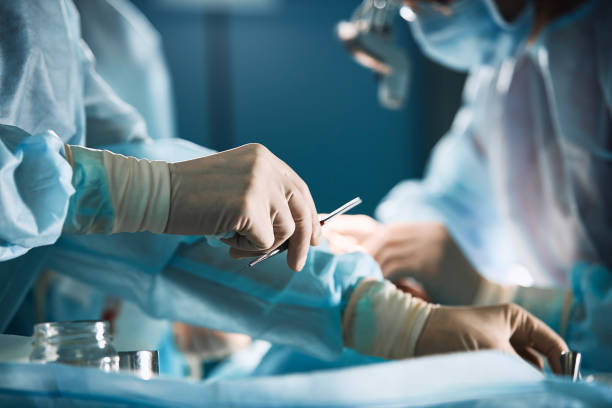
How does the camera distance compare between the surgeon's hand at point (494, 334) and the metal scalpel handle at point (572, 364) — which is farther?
the surgeon's hand at point (494, 334)

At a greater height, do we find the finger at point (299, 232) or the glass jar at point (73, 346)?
the finger at point (299, 232)

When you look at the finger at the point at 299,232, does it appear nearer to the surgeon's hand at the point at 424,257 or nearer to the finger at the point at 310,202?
the finger at the point at 310,202

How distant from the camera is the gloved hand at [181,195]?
0.70 meters

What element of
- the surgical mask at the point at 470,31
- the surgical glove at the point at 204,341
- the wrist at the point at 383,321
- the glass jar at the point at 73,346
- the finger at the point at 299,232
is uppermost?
the surgical mask at the point at 470,31

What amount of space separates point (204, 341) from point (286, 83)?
1.58 metres

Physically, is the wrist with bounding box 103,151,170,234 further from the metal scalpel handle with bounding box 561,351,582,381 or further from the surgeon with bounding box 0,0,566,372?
the metal scalpel handle with bounding box 561,351,582,381

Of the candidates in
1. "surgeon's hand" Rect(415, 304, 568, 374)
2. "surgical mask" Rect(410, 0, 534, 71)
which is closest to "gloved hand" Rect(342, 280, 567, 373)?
"surgeon's hand" Rect(415, 304, 568, 374)

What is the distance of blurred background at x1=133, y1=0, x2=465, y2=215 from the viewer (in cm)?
284

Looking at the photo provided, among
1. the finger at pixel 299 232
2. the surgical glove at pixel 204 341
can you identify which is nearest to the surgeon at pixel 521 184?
the finger at pixel 299 232

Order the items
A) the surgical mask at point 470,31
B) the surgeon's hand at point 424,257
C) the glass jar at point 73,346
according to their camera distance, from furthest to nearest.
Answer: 1. the surgical mask at point 470,31
2. the surgeon's hand at point 424,257
3. the glass jar at point 73,346

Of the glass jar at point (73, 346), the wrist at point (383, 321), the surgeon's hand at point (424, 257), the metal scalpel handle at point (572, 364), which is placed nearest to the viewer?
the glass jar at point (73, 346)

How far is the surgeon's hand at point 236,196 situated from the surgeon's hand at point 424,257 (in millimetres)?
478

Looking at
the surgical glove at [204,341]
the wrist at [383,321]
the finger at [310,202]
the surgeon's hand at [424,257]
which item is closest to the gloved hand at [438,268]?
the surgeon's hand at [424,257]

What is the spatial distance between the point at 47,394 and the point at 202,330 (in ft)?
3.53
